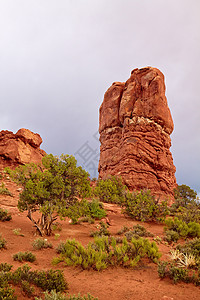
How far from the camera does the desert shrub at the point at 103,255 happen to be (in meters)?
6.36

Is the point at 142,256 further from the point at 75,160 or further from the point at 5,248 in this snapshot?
the point at 75,160

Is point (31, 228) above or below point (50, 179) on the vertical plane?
below

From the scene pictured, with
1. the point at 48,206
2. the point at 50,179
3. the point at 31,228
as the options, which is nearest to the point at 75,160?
the point at 50,179

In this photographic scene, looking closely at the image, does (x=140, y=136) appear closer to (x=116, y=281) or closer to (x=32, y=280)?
(x=116, y=281)

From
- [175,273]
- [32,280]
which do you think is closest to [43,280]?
[32,280]

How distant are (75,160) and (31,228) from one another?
521cm

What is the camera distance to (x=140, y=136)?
3772 centimetres

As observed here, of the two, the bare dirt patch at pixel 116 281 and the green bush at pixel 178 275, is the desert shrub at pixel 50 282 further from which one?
the green bush at pixel 178 275

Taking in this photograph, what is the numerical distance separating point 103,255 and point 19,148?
3567 cm

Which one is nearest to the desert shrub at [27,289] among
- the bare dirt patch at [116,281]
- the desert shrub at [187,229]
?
the bare dirt patch at [116,281]

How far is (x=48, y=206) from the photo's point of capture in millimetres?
10211

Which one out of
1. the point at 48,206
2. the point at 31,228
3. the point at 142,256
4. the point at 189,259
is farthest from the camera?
the point at 31,228

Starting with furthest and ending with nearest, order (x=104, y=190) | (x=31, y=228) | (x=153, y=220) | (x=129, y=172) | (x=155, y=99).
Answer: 1. (x=155, y=99)
2. (x=129, y=172)
3. (x=104, y=190)
4. (x=153, y=220)
5. (x=31, y=228)

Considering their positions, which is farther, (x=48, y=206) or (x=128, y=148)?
(x=128, y=148)
